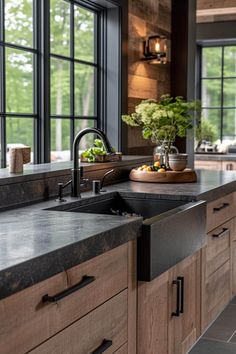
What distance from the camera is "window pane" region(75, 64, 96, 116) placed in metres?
4.39

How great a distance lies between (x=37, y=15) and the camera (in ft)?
12.6

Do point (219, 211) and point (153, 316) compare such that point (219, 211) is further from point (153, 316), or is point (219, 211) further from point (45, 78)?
point (45, 78)

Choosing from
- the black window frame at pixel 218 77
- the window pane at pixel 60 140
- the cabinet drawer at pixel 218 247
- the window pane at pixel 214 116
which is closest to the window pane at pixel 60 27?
the window pane at pixel 60 140

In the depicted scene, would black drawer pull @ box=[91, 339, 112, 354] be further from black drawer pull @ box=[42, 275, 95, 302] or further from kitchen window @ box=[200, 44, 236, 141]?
kitchen window @ box=[200, 44, 236, 141]

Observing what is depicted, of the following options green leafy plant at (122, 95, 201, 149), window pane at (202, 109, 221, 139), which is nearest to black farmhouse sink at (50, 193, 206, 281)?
green leafy plant at (122, 95, 201, 149)

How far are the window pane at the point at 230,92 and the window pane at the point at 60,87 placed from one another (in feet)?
14.2

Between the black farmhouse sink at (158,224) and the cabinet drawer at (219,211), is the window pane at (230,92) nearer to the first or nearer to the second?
the cabinet drawer at (219,211)

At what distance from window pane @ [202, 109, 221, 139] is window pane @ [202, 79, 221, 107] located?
9cm

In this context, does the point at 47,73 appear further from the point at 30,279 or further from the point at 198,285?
the point at 30,279

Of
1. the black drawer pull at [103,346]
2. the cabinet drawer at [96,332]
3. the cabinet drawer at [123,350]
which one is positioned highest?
the cabinet drawer at [96,332]

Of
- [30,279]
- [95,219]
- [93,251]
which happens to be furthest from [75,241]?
[95,219]

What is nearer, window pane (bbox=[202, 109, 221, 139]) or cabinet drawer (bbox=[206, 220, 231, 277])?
cabinet drawer (bbox=[206, 220, 231, 277])

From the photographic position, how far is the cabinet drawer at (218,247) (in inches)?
134

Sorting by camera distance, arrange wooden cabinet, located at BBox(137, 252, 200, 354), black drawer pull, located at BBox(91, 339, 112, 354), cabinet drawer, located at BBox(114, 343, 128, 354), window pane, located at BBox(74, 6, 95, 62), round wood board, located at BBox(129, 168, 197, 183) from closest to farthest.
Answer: black drawer pull, located at BBox(91, 339, 112, 354) < cabinet drawer, located at BBox(114, 343, 128, 354) < wooden cabinet, located at BBox(137, 252, 200, 354) < round wood board, located at BBox(129, 168, 197, 183) < window pane, located at BBox(74, 6, 95, 62)
